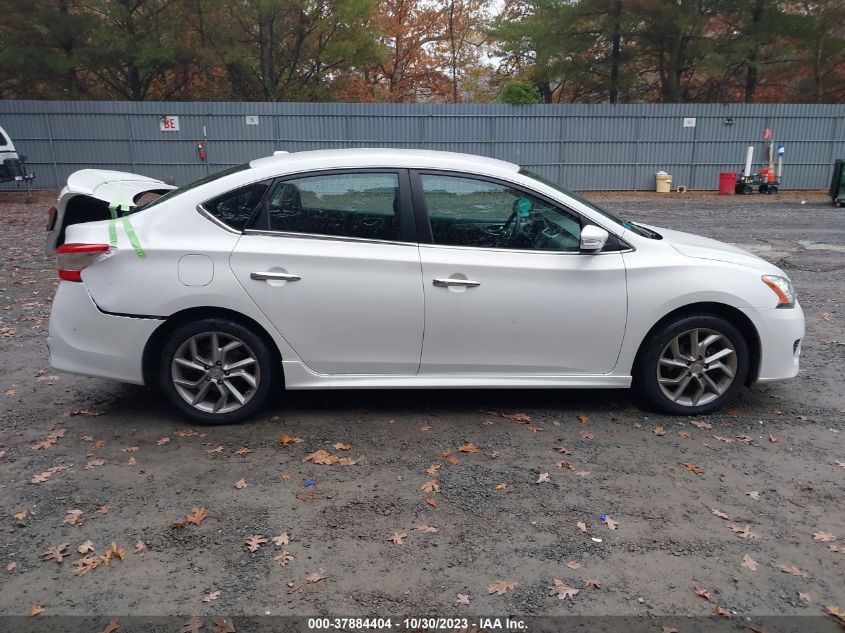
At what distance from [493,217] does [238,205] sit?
65.0 inches

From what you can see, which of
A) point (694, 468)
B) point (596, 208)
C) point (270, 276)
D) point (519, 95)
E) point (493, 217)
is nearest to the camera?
point (694, 468)

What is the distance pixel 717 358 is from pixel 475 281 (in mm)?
1716

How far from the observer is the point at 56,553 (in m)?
3.21

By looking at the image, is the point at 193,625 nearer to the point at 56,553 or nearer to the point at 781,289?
the point at 56,553

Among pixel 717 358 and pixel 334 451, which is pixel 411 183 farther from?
pixel 717 358

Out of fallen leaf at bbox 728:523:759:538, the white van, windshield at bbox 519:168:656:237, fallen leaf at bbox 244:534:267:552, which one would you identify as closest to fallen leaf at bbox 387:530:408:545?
fallen leaf at bbox 244:534:267:552

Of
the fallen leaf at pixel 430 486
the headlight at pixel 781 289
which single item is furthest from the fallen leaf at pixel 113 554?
the headlight at pixel 781 289

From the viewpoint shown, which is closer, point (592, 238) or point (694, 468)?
point (694, 468)

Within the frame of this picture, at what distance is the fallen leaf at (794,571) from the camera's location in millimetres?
3082

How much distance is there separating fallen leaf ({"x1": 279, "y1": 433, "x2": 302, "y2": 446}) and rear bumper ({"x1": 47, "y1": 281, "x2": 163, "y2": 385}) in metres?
0.98

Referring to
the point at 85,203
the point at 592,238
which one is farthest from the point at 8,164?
the point at 592,238

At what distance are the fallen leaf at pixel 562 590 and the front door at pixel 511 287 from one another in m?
1.75

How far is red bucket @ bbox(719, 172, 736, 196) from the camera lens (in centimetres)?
2191

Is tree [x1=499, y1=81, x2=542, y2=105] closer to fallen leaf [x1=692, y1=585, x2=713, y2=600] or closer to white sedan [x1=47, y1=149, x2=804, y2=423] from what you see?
white sedan [x1=47, y1=149, x2=804, y2=423]
